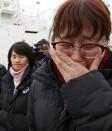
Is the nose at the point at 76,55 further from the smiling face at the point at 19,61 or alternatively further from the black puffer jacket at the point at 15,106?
the smiling face at the point at 19,61

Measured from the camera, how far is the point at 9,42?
1427 centimetres

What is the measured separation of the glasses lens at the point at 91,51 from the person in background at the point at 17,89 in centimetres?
207

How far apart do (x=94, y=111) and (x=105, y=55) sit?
292 millimetres

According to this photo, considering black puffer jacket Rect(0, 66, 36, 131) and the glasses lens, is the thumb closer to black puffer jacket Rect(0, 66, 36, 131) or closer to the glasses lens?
the glasses lens

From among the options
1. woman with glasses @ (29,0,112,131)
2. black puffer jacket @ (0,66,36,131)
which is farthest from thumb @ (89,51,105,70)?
black puffer jacket @ (0,66,36,131)

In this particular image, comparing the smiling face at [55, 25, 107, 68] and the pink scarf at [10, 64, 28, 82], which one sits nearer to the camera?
the smiling face at [55, 25, 107, 68]

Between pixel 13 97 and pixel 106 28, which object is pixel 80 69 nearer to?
pixel 106 28

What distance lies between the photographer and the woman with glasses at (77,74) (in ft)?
4.39

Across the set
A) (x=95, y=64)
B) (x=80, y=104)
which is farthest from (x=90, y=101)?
(x=95, y=64)

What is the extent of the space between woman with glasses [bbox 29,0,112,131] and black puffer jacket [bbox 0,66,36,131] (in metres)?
1.91

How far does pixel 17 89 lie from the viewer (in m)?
3.67

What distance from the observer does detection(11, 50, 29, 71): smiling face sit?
392 centimetres

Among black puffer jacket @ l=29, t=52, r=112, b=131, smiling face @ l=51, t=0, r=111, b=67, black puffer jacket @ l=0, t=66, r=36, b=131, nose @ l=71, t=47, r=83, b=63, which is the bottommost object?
black puffer jacket @ l=0, t=66, r=36, b=131

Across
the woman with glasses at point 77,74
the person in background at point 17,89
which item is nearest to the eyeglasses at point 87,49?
the woman with glasses at point 77,74
